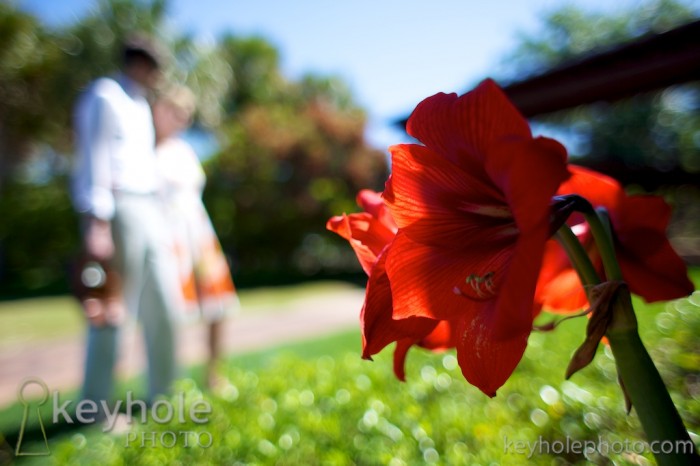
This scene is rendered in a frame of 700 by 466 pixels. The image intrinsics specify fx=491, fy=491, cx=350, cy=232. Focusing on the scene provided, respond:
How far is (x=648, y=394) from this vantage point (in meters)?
0.54

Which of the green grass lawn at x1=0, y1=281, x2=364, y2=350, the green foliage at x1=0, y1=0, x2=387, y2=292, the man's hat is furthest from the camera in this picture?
the green foliage at x1=0, y1=0, x2=387, y2=292

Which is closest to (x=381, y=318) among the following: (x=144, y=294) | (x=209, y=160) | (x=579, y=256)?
(x=579, y=256)

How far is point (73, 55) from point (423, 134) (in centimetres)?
A: 2401

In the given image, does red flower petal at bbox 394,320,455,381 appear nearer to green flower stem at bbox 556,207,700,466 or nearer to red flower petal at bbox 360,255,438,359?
red flower petal at bbox 360,255,438,359

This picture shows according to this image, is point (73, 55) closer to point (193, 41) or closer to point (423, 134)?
point (193, 41)

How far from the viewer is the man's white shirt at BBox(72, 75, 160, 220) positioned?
106 inches

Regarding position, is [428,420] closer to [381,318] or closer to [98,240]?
[381,318]

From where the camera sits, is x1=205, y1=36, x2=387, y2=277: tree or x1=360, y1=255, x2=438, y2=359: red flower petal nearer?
x1=360, y1=255, x2=438, y2=359: red flower petal

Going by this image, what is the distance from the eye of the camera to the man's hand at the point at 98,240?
8.34ft

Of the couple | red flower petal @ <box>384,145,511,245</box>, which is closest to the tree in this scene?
the couple

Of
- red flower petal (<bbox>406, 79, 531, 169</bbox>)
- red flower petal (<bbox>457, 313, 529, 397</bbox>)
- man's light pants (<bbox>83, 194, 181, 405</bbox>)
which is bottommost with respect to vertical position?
man's light pants (<bbox>83, 194, 181, 405</bbox>)

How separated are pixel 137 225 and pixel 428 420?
2.13 meters

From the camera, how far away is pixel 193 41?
880 inches

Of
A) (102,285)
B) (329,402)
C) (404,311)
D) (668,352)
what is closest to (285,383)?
(329,402)
